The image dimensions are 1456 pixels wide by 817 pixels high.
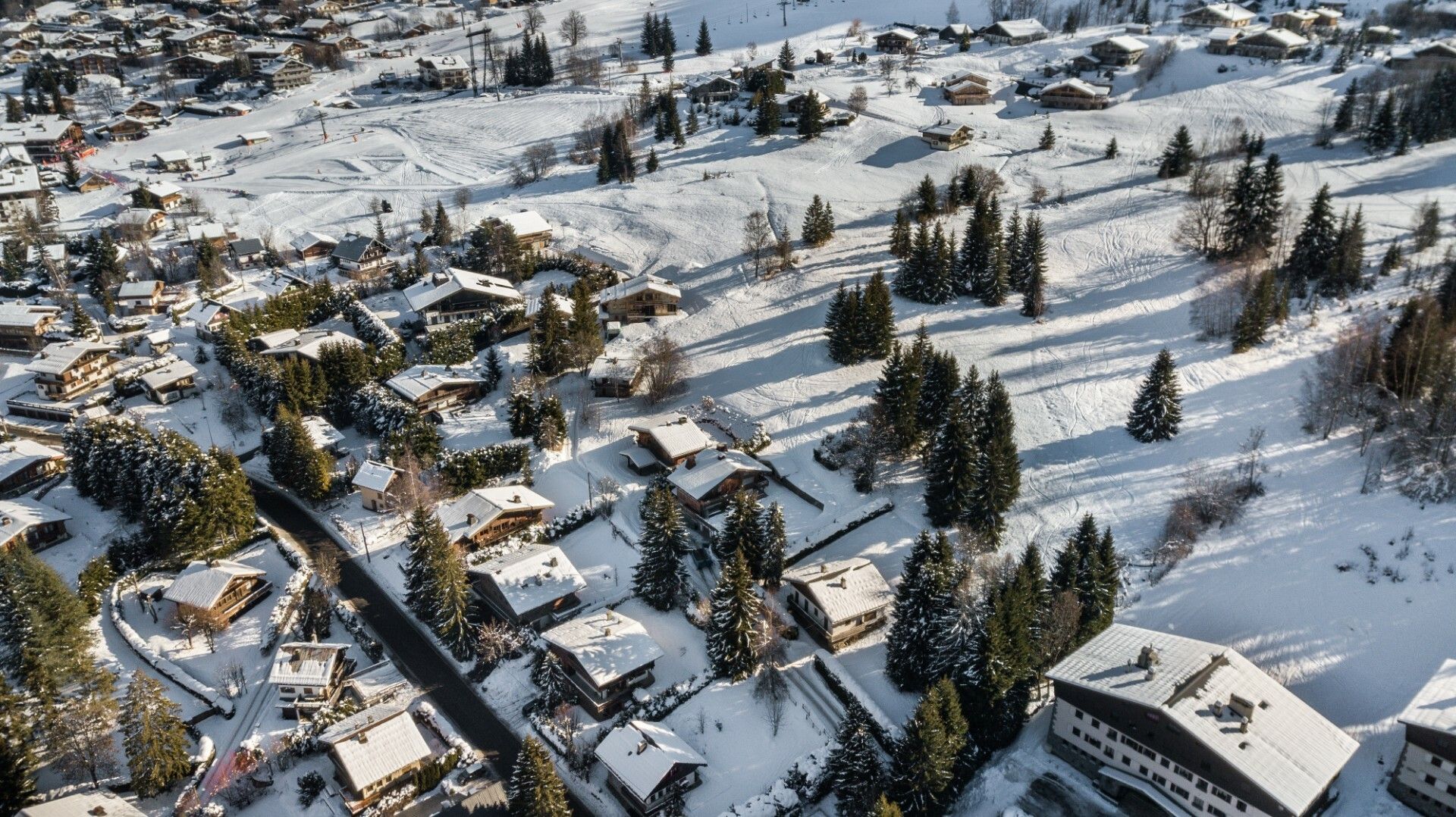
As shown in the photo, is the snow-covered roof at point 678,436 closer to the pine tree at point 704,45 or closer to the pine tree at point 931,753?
the pine tree at point 931,753

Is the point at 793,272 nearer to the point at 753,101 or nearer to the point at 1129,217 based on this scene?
the point at 1129,217

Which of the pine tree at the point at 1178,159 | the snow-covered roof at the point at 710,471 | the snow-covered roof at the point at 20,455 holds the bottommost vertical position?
the snow-covered roof at the point at 20,455

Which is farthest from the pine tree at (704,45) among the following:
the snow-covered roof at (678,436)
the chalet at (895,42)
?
the snow-covered roof at (678,436)

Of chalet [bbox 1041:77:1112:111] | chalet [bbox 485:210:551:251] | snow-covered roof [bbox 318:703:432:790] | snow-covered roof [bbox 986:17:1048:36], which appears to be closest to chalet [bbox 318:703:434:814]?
snow-covered roof [bbox 318:703:432:790]

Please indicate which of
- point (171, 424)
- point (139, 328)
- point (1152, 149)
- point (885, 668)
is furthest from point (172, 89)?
point (885, 668)

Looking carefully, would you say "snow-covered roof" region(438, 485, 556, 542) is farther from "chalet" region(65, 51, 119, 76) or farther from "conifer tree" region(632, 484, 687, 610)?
"chalet" region(65, 51, 119, 76)

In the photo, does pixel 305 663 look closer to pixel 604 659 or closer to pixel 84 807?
pixel 84 807
